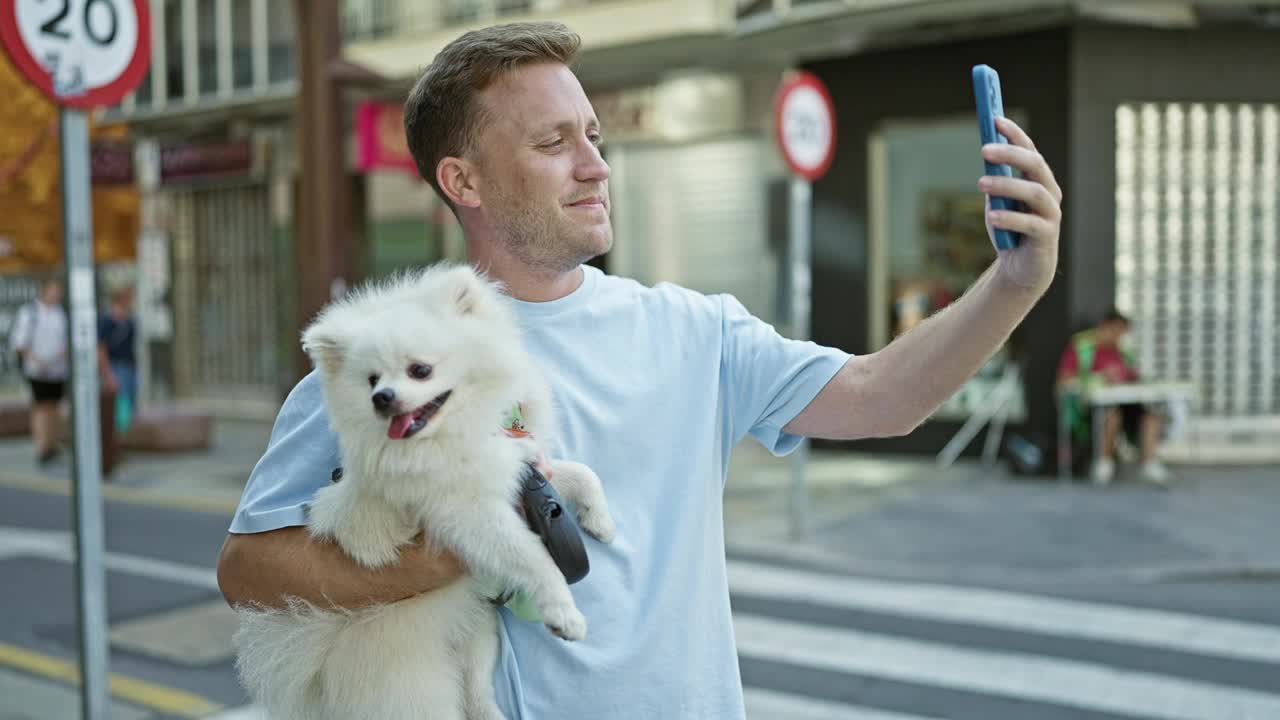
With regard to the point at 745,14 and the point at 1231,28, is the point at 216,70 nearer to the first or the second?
the point at 745,14

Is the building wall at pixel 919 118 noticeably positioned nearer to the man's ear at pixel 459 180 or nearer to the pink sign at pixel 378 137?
the pink sign at pixel 378 137

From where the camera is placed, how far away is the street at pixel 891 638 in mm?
5652

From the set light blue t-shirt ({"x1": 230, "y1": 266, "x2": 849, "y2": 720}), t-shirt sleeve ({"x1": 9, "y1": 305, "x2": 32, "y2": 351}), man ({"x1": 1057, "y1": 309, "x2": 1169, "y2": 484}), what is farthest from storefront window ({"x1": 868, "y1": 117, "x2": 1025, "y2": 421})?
light blue t-shirt ({"x1": 230, "y1": 266, "x2": 849, "y2": 720})

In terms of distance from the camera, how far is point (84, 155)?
4816mm

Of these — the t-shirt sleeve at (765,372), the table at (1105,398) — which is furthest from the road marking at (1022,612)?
the t-shirt sleeve at (765,372)

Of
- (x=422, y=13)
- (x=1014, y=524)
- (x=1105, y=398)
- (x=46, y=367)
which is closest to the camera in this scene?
(x=1014, y=524)

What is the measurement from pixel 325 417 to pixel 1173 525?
30.0ft

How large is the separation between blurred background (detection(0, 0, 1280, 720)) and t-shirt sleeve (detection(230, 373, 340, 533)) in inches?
106

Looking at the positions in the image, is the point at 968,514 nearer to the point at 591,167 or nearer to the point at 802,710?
the point at 802,710

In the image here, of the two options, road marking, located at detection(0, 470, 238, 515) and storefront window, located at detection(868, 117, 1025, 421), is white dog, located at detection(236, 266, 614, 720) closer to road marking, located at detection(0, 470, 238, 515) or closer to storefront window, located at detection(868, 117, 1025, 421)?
road marking, located at detection(0, 470, 238, 515)

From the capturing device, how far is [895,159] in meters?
14.3

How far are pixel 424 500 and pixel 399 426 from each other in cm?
12

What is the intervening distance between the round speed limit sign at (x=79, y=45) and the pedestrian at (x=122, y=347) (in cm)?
1082

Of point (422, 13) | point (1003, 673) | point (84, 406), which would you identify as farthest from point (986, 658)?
point (422, 13)
